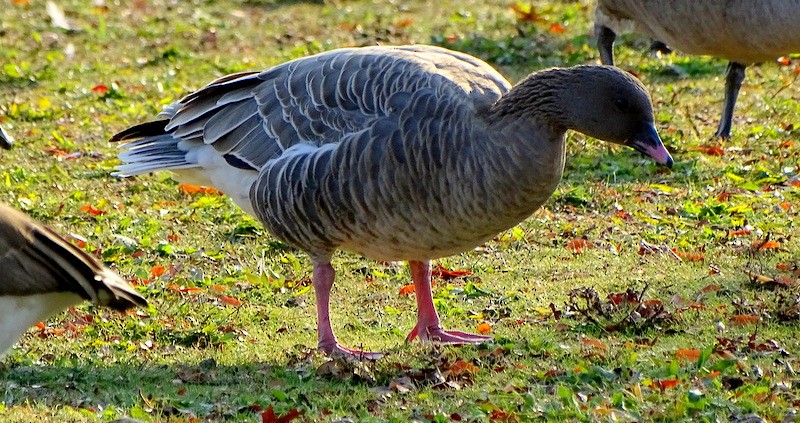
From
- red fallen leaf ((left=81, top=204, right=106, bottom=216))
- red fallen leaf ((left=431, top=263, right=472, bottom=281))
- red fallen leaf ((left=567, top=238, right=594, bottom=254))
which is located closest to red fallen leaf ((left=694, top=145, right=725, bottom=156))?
red fallen leaf ((left=567, top=238, right=594, bottom=254))

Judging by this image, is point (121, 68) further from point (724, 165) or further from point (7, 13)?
point (724, 165)

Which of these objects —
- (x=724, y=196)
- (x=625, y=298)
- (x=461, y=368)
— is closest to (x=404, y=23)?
(x=724, y=196)

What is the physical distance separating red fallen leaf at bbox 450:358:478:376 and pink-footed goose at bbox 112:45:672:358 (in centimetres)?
49

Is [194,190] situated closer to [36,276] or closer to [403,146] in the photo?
[403,146]

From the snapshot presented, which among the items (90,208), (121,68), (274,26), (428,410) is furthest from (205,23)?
(428,410)

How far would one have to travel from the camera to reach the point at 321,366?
6105 mm

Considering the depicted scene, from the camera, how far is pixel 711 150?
9.84 meters

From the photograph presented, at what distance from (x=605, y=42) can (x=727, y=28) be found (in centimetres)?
168

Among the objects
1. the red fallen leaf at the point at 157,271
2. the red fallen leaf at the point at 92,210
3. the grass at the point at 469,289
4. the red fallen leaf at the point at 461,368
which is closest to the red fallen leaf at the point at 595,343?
the grass at the point at 469,289

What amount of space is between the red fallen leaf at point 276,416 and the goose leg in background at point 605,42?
661cm

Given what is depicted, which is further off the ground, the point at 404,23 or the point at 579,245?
the point at 404,23

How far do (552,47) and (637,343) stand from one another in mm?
7143

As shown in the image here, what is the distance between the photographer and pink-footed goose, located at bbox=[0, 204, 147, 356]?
5215mm

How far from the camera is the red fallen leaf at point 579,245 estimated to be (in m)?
8.03
